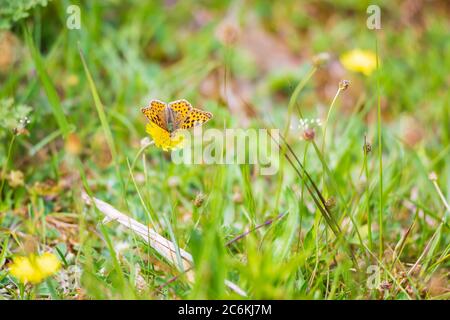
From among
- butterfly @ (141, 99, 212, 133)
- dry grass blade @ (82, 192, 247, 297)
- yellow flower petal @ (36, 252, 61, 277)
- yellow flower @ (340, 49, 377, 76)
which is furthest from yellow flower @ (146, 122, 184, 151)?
yellow flower @ (340, 49, 377, 76)

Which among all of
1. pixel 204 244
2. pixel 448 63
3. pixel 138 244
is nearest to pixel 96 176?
pixel 138 244

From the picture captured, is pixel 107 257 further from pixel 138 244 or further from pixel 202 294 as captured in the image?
pixel 202 294

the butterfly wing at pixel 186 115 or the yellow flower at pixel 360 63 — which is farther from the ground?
the yellow flower at pixel 360 63

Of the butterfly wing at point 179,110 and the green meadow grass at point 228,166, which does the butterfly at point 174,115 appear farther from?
the green meadow grass at point 228,166

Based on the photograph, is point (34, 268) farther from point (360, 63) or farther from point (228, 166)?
point (360, 63)

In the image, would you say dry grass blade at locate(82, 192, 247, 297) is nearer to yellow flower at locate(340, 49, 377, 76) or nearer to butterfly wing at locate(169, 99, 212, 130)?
butterfly wing at locate(169, 99, 212, 130)

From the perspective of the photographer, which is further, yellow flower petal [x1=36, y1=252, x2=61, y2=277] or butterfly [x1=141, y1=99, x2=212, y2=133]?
butterfly [x1=141, y1=99, x2=212, y2=133]

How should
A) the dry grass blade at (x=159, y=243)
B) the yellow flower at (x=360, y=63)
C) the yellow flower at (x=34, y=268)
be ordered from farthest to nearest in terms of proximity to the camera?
1. the yellow flower at (x=360, y=63)
2. the dry grass blade at (x=159, y=243)
3. the yellow flower at (x=34, y=268)

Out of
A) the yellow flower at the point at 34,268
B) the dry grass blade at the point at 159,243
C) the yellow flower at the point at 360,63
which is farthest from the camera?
the yellow flower at the point at 360,63

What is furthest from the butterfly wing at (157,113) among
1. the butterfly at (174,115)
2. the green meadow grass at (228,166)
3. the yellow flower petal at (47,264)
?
the yellow flower petal at (47,264)
